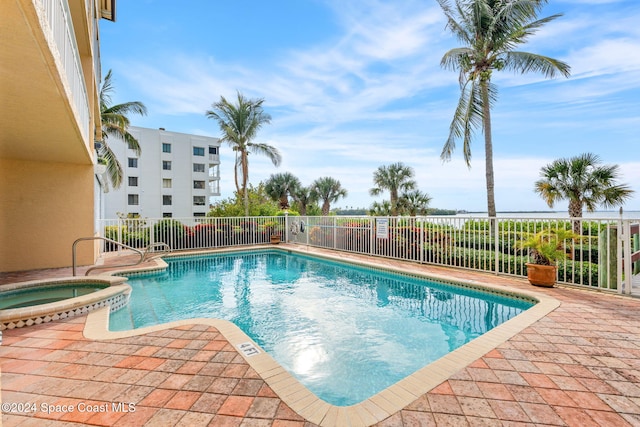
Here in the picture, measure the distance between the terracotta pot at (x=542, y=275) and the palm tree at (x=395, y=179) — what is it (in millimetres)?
14838

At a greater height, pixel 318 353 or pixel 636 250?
pixel 636 250

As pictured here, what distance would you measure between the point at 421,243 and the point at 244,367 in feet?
21.7

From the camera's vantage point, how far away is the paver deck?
1.96 m

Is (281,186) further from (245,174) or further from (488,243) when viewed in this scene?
(488,243)

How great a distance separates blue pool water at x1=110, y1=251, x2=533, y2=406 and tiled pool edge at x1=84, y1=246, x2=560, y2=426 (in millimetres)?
514

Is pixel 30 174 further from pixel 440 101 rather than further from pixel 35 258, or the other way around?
Answer: pixel 440 101

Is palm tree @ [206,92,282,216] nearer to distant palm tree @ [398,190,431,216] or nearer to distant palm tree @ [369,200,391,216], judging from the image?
distant palm tree @ [369,200,391,216]

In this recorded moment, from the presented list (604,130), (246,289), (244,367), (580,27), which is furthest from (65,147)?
(604,130)

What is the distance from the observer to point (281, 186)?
91.8 ft

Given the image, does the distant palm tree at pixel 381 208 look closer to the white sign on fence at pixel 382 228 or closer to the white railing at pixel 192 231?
the white railing at pixel 192 231

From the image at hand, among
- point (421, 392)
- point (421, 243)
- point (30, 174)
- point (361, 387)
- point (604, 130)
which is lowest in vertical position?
point (361, 387)

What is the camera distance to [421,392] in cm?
227

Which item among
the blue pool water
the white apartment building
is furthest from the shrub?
the white apartment building

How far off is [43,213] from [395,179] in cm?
1900
